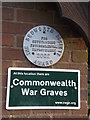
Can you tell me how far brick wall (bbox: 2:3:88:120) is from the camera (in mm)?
1923

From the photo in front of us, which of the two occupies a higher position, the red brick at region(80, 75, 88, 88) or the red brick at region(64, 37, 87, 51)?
the red brick at region(64, 37, 87, 51)

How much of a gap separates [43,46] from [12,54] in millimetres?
218

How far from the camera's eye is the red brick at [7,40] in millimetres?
1925

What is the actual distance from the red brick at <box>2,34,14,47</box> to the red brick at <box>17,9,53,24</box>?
0.14 meters

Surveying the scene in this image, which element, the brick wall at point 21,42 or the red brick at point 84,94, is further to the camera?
the red brick at point 84,94

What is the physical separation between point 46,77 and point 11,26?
1.36 feet

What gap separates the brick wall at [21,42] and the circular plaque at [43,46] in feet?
0.11

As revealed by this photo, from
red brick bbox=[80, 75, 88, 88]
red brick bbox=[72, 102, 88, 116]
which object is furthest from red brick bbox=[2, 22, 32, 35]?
red brick bbox=[72, 102, 88, 116]

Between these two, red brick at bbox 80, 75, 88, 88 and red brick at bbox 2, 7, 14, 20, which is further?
red brick at bbox 80, 75, 88, 88

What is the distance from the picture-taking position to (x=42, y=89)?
1942 mm

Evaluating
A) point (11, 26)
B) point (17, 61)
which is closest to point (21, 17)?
point (11, 26)

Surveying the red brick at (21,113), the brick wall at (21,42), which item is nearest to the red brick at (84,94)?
the brick wall at (21,42)

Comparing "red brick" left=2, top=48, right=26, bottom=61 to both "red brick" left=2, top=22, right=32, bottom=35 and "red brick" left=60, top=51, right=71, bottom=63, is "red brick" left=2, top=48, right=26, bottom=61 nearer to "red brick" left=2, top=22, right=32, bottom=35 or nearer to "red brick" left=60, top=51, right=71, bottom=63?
"red brick" left=2, top=22, right=32, bottom=35

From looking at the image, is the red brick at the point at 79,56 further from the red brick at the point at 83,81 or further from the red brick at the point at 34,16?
the red brick at the point at 34,16
